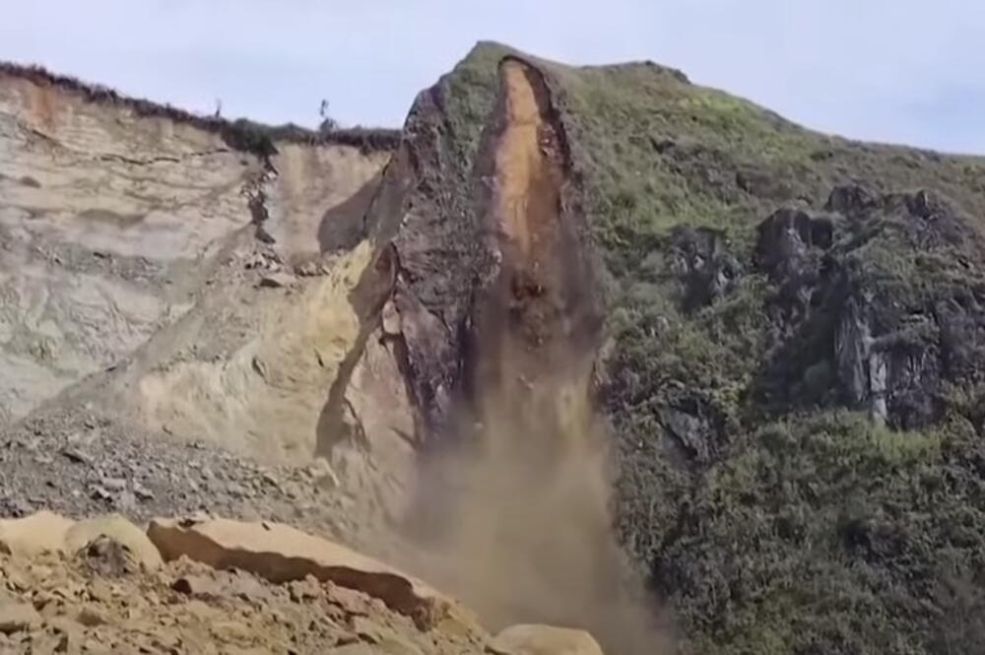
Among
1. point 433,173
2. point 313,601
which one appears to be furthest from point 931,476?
point 433,173

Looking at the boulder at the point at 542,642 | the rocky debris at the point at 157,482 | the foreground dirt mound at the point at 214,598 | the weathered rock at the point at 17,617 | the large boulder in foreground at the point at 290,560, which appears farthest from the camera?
the rocky debris at the point at 157,482

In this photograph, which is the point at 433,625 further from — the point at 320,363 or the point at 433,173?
the point at 433,173

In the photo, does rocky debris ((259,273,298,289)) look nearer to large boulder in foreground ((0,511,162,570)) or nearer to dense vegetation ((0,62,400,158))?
dense vegetation ((0,62,400,158))

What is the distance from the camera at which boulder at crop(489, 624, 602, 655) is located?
14.7 meters

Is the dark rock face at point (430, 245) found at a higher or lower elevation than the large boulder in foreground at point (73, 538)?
higher

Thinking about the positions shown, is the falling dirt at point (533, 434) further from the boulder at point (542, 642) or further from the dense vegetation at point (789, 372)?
the boulder at point (542, 642)

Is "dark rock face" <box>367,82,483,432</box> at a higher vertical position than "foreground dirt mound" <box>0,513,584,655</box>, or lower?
higher

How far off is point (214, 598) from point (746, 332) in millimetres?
8669

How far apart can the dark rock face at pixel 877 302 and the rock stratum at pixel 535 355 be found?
0.04m

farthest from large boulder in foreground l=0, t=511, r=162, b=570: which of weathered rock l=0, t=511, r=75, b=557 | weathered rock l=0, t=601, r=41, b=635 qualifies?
weathered rock l=0, t=601, r=41, b=635

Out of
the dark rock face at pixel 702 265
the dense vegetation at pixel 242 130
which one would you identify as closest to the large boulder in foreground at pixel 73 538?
the dark rock face at pixel 702 265

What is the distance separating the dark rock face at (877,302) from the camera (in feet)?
60.6

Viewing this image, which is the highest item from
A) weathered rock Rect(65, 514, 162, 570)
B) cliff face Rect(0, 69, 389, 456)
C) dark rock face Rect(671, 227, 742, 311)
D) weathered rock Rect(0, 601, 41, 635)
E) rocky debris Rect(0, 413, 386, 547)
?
dark rock face Rect(671, 227, 742, 311)

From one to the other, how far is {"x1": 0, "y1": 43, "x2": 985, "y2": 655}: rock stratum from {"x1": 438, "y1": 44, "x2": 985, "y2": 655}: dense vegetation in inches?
1.5
